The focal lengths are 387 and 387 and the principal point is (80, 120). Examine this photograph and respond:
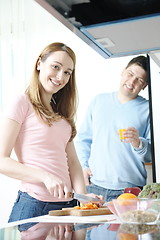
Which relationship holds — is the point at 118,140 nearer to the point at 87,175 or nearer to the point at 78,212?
the point at 87,175

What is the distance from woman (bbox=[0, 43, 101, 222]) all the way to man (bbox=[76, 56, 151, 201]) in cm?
113

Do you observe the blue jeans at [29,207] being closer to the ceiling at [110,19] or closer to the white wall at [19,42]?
the ceiling at [110,19]

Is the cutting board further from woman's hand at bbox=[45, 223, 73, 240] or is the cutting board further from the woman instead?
woman's hand at bbox=[45, 223, 73, 240]

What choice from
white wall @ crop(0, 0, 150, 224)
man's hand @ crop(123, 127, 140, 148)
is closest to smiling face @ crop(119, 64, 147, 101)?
man's hand @ crop(123, 127, 140, 148)

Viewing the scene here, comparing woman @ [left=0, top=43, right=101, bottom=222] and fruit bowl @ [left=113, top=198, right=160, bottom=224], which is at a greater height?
woman @ [left=0, top=43, right=101, bottom=222]

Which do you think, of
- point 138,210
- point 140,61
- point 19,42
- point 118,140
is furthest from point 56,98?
point 19,42

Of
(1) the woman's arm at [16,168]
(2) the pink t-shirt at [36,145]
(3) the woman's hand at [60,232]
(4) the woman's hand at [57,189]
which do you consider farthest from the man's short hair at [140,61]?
(3) the woman's hand at [60,232]

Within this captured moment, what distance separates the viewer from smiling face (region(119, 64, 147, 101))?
9.79 ft

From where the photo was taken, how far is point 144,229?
0.94m

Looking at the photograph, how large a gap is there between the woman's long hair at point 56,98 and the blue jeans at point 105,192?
1.18 meters

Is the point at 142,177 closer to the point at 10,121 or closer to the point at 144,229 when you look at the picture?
the point at 10,121

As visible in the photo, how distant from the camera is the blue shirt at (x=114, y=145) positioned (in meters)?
2.89

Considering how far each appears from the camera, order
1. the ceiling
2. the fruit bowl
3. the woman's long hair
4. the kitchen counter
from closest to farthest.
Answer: the kitchen counter
the fruit bowl
the ceiling
the woman's long hair

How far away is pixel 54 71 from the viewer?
5.81ft
